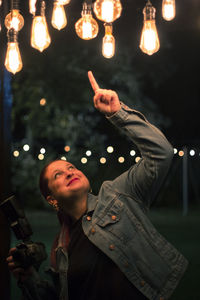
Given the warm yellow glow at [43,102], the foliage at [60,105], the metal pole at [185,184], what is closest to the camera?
the metal pole at [185,184]

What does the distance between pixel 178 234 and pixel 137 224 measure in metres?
6.61

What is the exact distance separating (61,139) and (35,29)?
31.3ft

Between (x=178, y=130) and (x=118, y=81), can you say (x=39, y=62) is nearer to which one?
(x=118, y=81)

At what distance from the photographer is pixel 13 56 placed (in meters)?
3.32

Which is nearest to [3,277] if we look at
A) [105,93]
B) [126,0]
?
[105,93]

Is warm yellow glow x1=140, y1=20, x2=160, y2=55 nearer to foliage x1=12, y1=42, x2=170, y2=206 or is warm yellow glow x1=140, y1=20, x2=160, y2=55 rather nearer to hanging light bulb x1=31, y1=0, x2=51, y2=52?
hanging light bulb x1=31, y1=0, x2=51, y2=52

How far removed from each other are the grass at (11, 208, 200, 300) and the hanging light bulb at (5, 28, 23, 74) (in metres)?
2.97

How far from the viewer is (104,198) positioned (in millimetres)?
2598

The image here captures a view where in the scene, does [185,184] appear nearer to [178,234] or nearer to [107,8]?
[178,234]

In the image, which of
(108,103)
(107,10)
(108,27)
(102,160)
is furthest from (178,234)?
(108,103)

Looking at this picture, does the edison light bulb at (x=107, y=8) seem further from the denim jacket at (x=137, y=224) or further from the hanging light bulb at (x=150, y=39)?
the denim jacket at (x=137, y=224)

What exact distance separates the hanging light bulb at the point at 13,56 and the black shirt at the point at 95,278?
1.26 m

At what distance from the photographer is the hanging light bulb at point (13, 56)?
10.9 ft

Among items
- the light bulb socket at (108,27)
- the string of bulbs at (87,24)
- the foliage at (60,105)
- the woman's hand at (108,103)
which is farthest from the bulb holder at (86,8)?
the foliage at (60,105)
